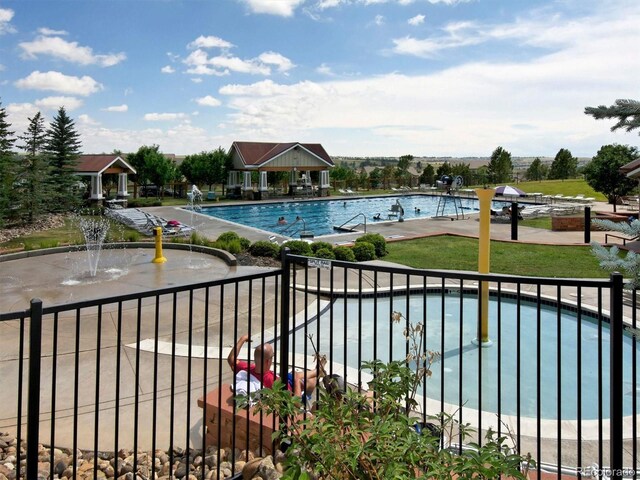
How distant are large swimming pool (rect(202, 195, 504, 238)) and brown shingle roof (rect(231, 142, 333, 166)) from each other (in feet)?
17.1

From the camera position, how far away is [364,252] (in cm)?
1310

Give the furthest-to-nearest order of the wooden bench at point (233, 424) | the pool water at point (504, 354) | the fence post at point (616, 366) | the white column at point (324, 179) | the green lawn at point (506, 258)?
1. the white column at point (324, 179)
2. the green lawn at point (506, 258)
3. the pool water at point (504, 354)
4. the wooden bench at point (233, 424)
5. the fence post at point (616, 366)

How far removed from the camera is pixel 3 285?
9.73 meters

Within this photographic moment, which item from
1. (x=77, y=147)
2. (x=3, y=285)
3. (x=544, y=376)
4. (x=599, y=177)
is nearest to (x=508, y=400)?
(x=544, y=376)

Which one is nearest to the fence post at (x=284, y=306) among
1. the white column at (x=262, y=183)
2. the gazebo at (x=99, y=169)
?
the gazebo at (x=99, y=169)

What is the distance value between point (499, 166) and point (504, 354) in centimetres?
5335

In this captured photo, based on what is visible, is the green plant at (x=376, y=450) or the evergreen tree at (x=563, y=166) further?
the evergreen tree at (x=563, y=166)

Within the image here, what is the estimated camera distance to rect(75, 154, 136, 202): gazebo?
3052 centimetres

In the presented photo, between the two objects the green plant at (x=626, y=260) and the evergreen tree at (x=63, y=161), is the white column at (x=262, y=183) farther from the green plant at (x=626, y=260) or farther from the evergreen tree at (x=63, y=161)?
the green plant at (x=626, y=260)

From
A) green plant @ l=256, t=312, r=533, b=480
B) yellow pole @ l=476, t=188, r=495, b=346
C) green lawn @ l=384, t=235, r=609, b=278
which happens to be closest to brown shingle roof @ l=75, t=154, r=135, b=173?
green lawn @ l=384, t=235, r=609, b=278

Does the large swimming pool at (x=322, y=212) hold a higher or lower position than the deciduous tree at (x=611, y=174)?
lower

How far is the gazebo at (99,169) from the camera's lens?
1201 inches

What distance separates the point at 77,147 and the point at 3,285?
23.3 meters

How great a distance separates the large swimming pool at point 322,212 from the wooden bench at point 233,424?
17900 millimetres
